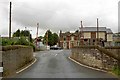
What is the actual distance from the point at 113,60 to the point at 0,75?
30.3 ft

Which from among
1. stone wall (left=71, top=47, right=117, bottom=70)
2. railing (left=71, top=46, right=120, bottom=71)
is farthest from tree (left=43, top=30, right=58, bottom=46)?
railing (left=71, top=46, right=120, bottom=71)

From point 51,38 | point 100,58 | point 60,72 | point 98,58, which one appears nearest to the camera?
point 60,72

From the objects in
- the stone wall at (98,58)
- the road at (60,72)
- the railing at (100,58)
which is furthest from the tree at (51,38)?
the road at (60,72)

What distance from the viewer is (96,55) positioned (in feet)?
81.4

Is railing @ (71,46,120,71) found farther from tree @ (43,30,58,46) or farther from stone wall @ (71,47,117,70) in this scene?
tree @ (43,30,58,46)

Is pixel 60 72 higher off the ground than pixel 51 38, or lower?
lower

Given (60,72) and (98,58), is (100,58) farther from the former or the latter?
(60,72)

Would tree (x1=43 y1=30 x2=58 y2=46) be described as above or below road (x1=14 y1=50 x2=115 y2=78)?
above

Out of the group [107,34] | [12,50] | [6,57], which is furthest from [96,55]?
[107,34]

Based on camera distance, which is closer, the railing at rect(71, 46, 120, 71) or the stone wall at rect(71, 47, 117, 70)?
the railing at rect(71, 46, 120, 71)

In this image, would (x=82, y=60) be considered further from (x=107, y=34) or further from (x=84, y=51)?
(x=107, y=34)

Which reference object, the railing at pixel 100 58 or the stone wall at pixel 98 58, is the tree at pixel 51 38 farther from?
the railing at pixel 100 58

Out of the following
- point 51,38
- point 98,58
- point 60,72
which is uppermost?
point 51,38

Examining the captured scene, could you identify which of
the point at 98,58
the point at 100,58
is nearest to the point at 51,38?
the point at 98,58
